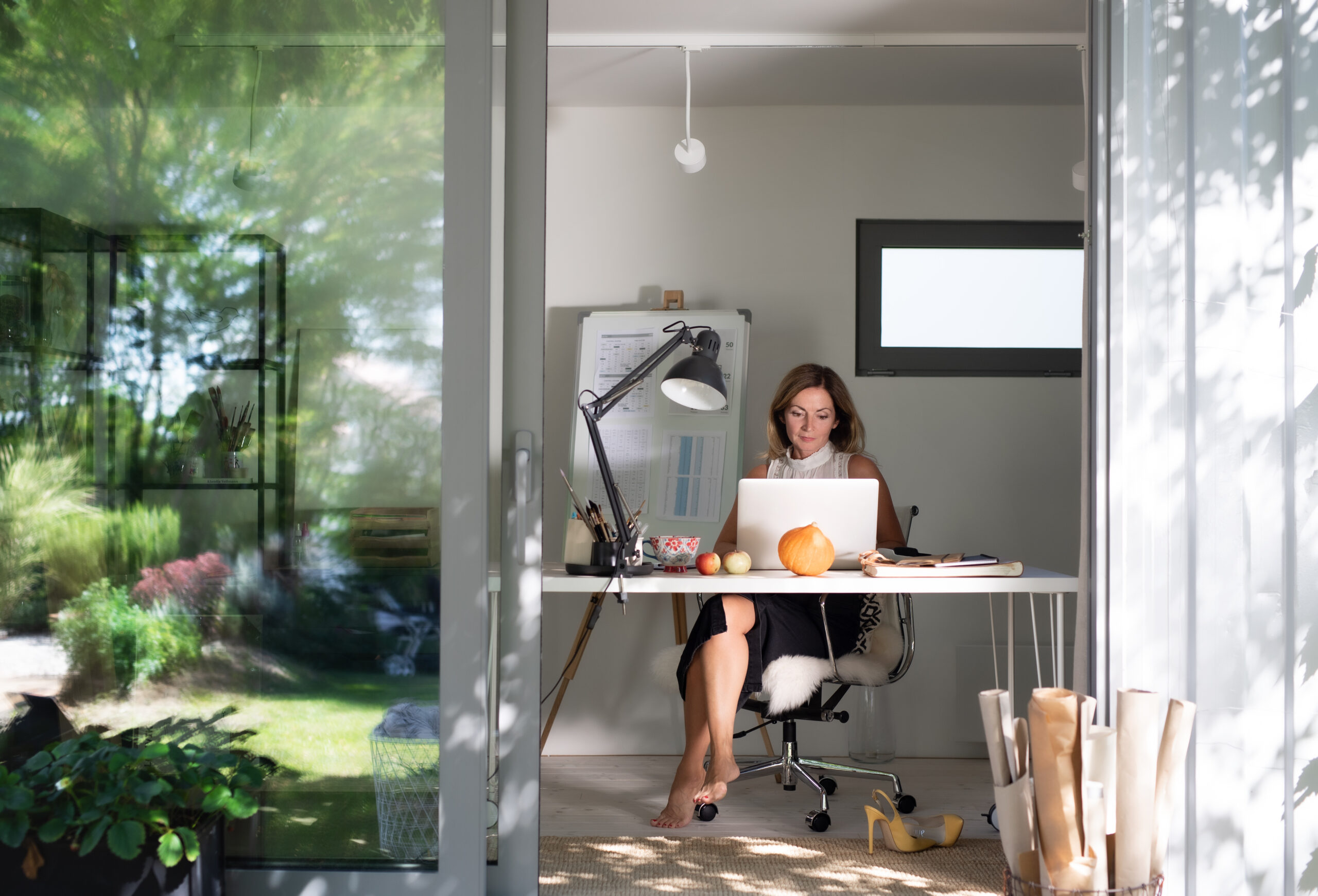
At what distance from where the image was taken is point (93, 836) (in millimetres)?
1749

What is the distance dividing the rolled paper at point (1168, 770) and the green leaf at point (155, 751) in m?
1.90

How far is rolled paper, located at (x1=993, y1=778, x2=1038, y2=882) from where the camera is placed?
5.83 ft

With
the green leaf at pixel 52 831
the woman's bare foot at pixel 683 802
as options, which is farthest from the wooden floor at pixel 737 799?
the green leaf at pixel 52 831

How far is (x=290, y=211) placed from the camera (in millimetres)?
2027

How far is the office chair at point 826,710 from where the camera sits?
276 centimetres

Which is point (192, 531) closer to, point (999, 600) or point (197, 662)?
point (197, 662)

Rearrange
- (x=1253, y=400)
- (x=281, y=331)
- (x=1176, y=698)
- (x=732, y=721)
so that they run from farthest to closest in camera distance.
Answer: (x=732, y=721), (x=281, y=331), (x=1176, y=698), (x=1253, y=400)

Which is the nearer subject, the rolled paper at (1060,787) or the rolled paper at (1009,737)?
the rolled paper at (1060,787)

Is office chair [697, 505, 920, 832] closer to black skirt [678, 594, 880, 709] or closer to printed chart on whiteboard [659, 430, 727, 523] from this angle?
→ black skirt [678, 594, 880, 709]

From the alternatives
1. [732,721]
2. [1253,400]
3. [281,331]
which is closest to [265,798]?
[281,331]

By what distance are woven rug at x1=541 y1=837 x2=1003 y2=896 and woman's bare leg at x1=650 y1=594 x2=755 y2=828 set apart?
0.12m

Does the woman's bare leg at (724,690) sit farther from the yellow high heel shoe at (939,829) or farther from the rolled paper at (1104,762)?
the rolled paper at (1104,762)

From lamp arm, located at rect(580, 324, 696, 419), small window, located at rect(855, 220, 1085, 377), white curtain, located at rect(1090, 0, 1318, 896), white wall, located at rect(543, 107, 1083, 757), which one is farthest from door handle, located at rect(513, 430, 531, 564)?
small window, located at rect(855, 220, 1085, 377)

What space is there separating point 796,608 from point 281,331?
5.45ft
